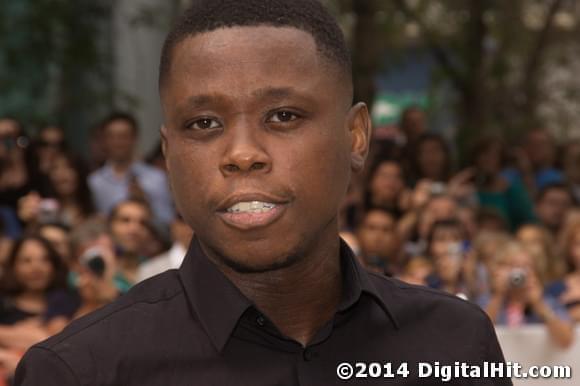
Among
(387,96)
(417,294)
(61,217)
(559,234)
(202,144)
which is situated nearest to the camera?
(202,144)

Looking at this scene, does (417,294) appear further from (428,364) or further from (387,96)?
(387,96)

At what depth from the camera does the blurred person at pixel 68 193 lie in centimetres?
749

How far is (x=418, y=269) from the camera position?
263 inches

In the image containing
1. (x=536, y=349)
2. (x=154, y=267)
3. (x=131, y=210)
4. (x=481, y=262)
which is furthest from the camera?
(x=131, y=210)

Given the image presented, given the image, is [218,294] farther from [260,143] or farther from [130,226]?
[130,226]

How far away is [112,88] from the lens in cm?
1180

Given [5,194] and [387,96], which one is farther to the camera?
[387,96]

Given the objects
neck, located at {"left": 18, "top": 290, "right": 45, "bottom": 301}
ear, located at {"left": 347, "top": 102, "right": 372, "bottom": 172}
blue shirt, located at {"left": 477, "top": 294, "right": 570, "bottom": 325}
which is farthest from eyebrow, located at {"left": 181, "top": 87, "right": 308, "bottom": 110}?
neck, located at {"left": 18, "top": 290, "right": 45, "bottom": 301}

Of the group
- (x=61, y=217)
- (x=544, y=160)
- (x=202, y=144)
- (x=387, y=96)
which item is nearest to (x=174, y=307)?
(x=202, y=144)

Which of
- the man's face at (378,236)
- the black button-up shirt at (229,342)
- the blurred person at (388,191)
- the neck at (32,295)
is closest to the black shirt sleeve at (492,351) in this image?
the black button-up shirt at (229,342)

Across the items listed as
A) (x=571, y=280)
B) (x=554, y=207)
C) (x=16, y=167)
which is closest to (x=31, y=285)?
(x=16, y=167)

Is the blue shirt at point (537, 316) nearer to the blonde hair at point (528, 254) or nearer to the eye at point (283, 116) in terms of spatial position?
the blonde hair at point (528, 254)

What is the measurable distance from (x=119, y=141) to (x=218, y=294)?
6.33 m

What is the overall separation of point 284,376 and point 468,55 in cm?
1137
